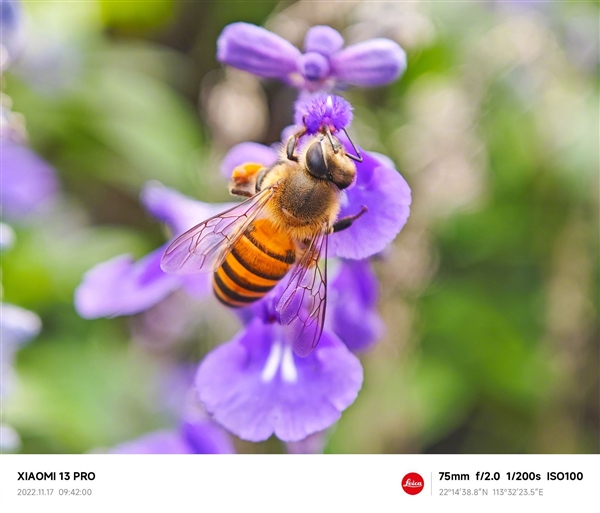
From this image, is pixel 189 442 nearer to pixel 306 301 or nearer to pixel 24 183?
pixel 306 301

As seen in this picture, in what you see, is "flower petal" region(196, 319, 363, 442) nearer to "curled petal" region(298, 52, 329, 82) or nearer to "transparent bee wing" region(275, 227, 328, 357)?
"transparent bee wing" region(275, 227, 328, 357)

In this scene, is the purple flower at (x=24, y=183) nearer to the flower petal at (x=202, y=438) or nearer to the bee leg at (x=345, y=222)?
the flower petal at (x=202, y=438)

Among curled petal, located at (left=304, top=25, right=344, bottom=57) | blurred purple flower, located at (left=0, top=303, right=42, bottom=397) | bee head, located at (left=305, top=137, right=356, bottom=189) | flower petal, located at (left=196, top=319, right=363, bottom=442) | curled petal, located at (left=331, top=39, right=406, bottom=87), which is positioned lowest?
flower petal, located at (left=196, top=319, right=363, bottom=442)

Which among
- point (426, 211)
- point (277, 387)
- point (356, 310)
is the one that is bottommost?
point (277, 387)

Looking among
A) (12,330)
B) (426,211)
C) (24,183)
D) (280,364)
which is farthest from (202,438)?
(24,183)
